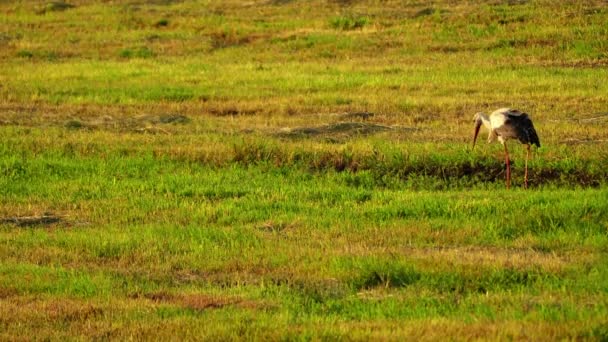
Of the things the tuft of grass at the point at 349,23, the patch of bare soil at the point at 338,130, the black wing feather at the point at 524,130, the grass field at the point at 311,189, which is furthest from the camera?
the tuft of grass at the point at 349,23

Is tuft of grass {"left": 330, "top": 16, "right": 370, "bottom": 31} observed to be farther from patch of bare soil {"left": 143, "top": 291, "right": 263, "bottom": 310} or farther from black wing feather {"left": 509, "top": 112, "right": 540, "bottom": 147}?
patch of bare soil {"left": 143, "top": 291, "right": 263, "bottom": 310}

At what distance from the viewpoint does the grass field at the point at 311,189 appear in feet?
25.3

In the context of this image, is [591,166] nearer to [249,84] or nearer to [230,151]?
[230,151]

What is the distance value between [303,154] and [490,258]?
5.18 m

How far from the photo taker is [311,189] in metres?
12.3

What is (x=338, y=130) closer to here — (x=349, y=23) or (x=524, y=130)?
(x=524, y=130)

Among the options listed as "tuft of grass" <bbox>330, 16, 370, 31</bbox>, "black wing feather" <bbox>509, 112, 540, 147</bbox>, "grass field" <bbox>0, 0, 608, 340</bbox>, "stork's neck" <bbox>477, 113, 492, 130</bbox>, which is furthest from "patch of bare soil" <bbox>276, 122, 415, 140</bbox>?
"tuft of grass" <bbox>330, 16, 370, 31</bbox>

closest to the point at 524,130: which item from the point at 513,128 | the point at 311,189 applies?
the point at 513,128

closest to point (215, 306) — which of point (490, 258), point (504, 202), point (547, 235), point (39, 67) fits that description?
point (490, 258)

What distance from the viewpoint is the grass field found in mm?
7719

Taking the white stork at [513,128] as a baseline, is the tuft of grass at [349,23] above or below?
below

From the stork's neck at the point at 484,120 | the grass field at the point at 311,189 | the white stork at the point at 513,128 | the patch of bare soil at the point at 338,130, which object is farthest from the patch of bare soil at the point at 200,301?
the patch of bare soil at the point at 338,130

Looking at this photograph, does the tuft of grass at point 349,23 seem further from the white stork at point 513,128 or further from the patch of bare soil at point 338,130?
the white stork at point 513,128

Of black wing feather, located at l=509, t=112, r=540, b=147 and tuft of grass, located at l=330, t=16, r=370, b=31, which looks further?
tuft of grass, located at l=330, t=16, r=370, b=31
